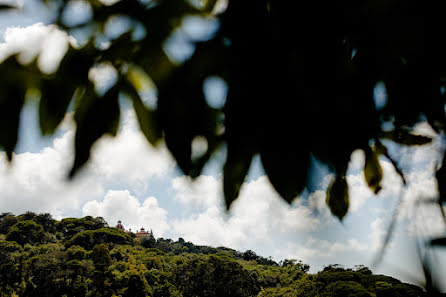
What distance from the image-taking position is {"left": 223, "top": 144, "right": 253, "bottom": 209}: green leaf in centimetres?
49

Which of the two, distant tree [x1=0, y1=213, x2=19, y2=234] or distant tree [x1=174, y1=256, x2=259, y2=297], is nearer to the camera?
distant tree [x1=174, y1=256, x2=259, y2=297]

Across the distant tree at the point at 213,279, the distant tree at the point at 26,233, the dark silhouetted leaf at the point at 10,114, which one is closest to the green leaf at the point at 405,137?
the dark silhouetted leaf at the point at 10,114

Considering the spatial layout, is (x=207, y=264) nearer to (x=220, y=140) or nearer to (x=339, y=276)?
(x=339, y=276)

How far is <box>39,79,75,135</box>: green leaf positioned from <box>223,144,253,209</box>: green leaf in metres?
0.24

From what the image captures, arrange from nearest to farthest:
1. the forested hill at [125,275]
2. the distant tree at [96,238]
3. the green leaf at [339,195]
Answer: the green leaf at [339,195], the forested hill at [125,275], the distant tree at [96,238]

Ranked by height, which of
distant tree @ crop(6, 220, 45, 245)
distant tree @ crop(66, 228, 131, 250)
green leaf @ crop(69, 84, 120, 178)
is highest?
green leaf @ crop(69, 84, 120, 178)

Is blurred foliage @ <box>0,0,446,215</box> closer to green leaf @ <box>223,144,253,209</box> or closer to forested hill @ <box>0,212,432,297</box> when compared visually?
green leaf @ <box>223,144,253,209</box>

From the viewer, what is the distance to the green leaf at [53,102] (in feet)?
1.55

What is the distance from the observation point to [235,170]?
0.51 meters

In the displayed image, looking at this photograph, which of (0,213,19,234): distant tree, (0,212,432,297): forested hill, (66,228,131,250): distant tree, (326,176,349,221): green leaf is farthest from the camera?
(0,213,19,234): distant tree

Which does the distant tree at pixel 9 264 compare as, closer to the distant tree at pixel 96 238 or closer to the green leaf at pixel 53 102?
the distant tree at pixel 96 238

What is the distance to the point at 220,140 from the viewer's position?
553 mm

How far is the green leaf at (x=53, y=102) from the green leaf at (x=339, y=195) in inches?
16.8

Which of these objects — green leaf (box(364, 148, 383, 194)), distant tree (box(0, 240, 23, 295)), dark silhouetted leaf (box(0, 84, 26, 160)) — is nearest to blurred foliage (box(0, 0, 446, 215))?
dark silhouetted leaf (box(0, 84, 26, 160))
